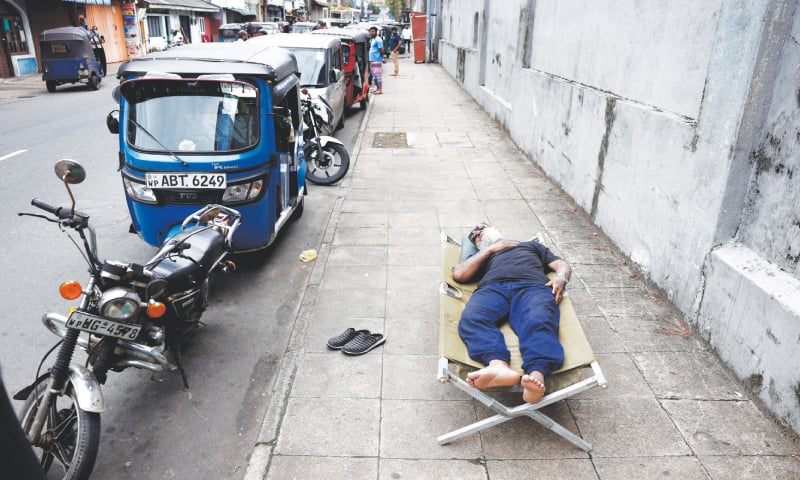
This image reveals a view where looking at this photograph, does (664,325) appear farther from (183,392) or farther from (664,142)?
(183,392)

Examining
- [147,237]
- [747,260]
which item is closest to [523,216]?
[747,260]

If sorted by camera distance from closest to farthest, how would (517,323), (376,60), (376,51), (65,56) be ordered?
1. (517,323)
2. (65,56)
3. (376,51)
4. (376,60)

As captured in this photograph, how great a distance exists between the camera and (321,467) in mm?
3168

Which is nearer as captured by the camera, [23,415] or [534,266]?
[23,415]

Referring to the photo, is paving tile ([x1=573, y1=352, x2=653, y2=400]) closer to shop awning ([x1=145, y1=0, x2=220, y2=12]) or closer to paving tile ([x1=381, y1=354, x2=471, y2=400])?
paving tile ([x1=381, y1=354, x2=471, y2=400])

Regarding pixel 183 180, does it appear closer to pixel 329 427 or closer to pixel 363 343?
pixel 363 343

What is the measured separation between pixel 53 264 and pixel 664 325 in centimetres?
608

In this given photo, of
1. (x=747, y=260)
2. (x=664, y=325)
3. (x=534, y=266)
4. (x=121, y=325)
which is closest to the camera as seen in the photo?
(x=121, y=325)

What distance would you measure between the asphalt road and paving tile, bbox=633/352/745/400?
282 cm

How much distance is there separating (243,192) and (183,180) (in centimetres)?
54

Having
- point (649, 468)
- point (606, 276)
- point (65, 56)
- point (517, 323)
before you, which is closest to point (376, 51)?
point (65, 56)

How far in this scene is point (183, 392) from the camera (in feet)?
13.0

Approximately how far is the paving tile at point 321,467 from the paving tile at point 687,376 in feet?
6.82

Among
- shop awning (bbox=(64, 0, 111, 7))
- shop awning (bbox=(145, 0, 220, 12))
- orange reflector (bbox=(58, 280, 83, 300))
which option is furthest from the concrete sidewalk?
shop awning (bbox=(145, 0, 220, 12))
